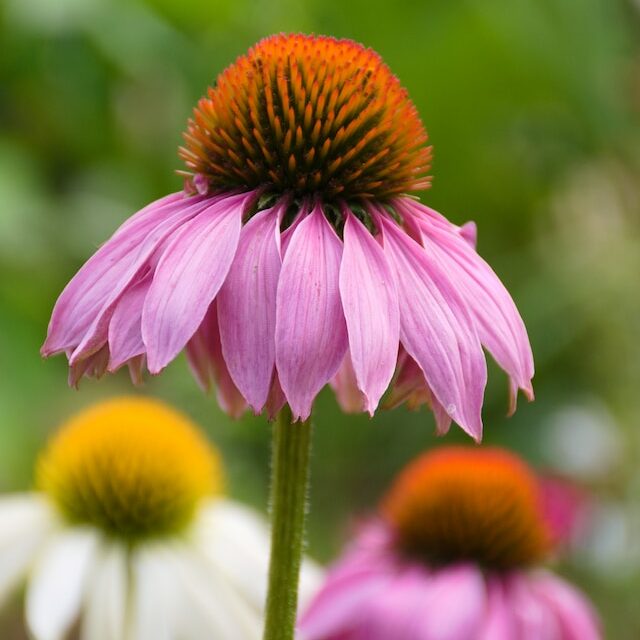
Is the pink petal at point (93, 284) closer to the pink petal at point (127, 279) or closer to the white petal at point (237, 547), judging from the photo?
the pink petal at point (127, 279)

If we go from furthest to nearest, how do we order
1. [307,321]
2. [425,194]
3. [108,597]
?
[425,194]
[108,597]
[307,321]

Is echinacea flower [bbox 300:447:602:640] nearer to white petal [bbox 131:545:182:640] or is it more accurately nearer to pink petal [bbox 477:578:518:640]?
pink petal [bbox 477:578:518:640]

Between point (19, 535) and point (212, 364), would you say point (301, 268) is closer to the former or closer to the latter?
point (212, 364)

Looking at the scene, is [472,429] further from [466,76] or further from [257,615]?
[466,76]

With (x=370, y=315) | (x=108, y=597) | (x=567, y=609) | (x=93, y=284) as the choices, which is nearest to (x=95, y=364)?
(x=93, y=284)

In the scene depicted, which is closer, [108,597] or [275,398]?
[275,398]

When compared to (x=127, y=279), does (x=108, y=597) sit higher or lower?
lower
